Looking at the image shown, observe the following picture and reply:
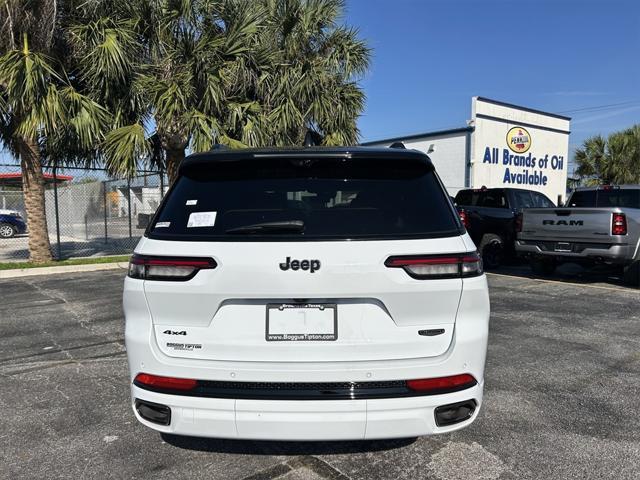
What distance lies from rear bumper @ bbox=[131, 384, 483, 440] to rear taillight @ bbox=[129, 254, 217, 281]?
59 centimetres

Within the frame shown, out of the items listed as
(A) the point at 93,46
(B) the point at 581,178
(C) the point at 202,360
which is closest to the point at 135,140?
(A) the point at 93,46

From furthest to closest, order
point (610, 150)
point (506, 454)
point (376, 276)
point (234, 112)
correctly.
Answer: point (610, 150)
point (234, 112)
point (506, 454)
point (376, 276)

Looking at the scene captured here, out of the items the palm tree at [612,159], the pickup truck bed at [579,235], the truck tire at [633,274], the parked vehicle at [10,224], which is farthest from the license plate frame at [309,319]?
the palm tree at [612,159]

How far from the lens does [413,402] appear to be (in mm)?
2213

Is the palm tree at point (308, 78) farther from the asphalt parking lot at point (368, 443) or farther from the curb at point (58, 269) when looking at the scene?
the asphalt parking lot at point (368, 443)

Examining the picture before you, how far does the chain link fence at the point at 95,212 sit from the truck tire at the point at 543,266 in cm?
935

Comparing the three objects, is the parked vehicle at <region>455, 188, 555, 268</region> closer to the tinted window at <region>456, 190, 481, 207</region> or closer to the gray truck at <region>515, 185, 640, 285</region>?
the tinted window at <region>456, 190, 481, 207</region>

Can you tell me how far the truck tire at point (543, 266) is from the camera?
960 cm

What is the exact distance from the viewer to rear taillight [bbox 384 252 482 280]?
87.9 inches

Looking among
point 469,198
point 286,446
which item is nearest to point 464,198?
point 469,198

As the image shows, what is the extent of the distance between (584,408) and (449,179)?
17132 millimetres

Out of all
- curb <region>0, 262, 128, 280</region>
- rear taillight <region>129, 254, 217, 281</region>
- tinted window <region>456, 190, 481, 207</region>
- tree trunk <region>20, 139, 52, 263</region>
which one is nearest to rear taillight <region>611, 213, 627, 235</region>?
tinted window <region>456, 190, 481, 207</region>

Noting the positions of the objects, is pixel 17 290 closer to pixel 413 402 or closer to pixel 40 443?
pixel 40 443

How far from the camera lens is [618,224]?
775 cm
